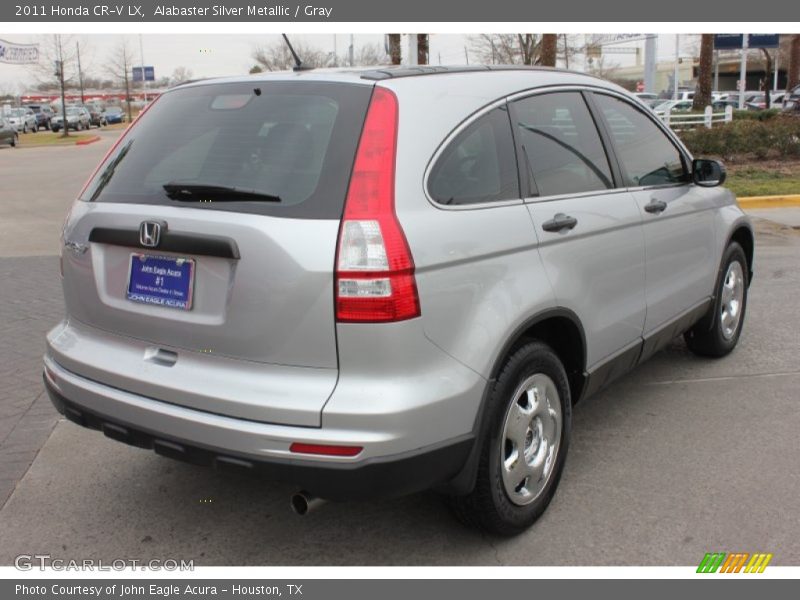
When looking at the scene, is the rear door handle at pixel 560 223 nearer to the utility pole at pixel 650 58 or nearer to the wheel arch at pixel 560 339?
the wheel arch at pixel 560 339

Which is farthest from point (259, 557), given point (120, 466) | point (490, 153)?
point (490, 153)

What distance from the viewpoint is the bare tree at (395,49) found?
20812 millimetres

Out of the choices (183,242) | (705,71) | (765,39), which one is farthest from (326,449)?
(765,39)

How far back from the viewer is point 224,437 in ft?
8.46

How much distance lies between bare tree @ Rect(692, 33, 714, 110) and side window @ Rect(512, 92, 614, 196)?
2474cm

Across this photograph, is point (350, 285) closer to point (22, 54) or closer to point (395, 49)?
point (395, 49)

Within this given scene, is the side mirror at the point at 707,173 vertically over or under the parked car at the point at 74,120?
over

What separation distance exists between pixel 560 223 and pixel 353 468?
137cm

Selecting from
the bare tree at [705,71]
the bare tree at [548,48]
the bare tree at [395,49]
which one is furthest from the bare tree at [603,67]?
the bare tree at [548,48]

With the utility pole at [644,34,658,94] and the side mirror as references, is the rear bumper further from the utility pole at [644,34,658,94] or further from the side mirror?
the utility pole at [644,34,658,94]

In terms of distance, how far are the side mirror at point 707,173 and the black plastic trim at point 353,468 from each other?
8.73 ft

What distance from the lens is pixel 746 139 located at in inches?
612

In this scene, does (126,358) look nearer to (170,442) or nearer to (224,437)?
(170,442)

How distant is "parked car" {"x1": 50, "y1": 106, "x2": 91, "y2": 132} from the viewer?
50.8m
